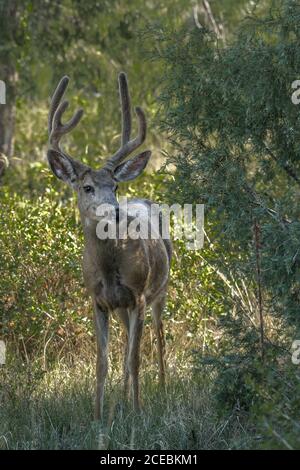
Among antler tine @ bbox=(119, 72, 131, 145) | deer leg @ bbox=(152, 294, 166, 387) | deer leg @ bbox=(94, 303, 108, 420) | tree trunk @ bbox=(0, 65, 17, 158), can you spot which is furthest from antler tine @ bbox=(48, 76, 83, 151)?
tree trunk @ bbox=(0, 65, 17, 158)

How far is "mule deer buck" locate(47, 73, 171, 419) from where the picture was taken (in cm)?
823

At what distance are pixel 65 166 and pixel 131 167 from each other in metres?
0.54

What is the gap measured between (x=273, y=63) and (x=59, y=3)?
689 cm

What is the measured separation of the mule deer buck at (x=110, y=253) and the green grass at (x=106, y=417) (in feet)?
0.68

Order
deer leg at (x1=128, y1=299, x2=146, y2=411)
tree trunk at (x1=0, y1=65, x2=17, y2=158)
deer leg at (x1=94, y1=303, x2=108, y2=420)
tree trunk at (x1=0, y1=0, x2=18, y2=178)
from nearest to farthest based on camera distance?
1. deer leg at (x1=94, y1=303, x2=108, y2=420)
2. deer leg at (x1=128, y1=299, x2=146, y2=411)
3. tree trunk at (x1=0, y1=0, x2=18, y2=178)
4. tree trunk at (x1=0, y1=65, x2=17, y2=158)

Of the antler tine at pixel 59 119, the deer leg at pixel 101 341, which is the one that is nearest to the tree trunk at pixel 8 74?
the antler tine at pixel 59 119

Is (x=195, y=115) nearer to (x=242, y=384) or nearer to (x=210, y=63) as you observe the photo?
(x=210, y=63)

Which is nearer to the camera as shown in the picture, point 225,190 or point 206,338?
point 225,190

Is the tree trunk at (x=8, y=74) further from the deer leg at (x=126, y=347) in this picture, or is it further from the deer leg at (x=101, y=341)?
the deer leg at (x=101, y=341)

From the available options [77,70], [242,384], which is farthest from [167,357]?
[77,70]

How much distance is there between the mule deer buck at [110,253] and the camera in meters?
8.23

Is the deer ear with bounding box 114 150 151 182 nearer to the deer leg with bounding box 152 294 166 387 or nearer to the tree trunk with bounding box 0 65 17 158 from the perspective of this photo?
the deer leg with bounding box 152 294 166 387

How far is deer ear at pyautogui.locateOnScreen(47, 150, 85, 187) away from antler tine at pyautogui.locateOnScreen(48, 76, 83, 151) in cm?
20

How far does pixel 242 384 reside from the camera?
7.43 m
